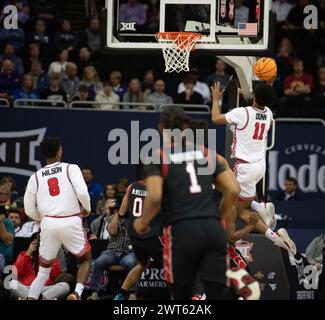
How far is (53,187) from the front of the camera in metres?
12.9

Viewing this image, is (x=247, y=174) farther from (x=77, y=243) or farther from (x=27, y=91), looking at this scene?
(x=27, y=91)

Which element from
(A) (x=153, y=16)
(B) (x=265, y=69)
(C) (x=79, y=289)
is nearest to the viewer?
(C) (x=79, y=289)

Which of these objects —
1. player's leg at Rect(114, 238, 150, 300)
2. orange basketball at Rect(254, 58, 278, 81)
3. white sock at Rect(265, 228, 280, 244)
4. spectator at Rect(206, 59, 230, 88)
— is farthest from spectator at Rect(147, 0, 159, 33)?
player's leg at Rect(114, 238, 150, 300)

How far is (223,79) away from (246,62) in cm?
554

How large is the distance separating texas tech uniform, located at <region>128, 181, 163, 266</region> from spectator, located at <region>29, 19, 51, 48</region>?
29.3ft

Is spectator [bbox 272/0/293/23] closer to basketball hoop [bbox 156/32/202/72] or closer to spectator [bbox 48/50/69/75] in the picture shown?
spectator [bbox 48/50/69/75]

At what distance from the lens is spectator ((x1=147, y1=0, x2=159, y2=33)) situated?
21.9m

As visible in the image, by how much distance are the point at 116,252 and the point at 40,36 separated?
26.4 feet

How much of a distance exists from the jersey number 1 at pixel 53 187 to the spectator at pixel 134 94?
7551mm

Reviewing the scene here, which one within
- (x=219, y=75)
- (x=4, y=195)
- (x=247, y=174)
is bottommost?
(x=4, y=195)

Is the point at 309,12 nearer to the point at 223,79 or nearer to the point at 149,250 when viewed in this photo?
the point at 223,79

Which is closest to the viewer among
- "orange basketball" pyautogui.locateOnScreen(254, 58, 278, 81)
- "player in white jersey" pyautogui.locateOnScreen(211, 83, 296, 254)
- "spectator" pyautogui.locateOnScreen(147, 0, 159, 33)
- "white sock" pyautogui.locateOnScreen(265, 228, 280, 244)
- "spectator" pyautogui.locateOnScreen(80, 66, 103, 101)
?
"player in white jersey" pyautogui.locateOnScreen(211, 83, 296, 254)

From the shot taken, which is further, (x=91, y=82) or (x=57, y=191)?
(x=91, y=82)

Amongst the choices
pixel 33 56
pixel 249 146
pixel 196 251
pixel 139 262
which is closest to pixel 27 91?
pixel 33 56
